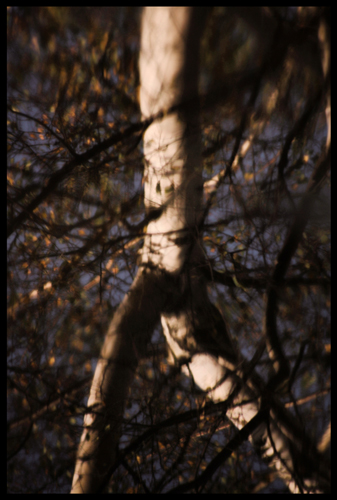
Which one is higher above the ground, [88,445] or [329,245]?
[329,245]

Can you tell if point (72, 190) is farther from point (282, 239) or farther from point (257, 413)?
point (257, 413)

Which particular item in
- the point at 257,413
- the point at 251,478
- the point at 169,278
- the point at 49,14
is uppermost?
the point at 49,14

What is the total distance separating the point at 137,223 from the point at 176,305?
0.30 m

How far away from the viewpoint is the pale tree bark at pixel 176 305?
106 cm

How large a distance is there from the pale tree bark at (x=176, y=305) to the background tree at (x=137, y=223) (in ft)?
0.12

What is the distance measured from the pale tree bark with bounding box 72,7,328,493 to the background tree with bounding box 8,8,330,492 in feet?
0.12

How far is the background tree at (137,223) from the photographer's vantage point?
1.06 metres

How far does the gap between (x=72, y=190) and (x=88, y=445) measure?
0.82 meters

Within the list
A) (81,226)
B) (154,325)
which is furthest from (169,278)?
(81,226)

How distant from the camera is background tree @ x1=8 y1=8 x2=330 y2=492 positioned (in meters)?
1.06

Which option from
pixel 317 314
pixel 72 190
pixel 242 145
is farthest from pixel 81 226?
pixel 317 314

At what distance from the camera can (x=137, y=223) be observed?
1.11 m

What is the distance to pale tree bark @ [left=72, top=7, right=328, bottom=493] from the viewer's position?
1.06 metres

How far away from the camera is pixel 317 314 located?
1086mm
